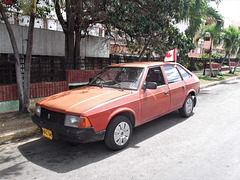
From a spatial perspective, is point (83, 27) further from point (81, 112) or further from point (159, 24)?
point (81, 112)

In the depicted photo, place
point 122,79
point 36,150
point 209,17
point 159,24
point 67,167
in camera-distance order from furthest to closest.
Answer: point 209,17 → point 159,24 → point 122,79 → point 36,150 → point 67,167

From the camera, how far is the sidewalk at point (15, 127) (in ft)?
14.5

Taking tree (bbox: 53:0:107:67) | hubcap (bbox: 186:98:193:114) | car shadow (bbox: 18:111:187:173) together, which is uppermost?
tree (bbox: 53:0:107:67)

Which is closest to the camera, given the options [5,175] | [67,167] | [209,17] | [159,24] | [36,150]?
[5,175]

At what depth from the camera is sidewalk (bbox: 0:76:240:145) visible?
4423 millimetres

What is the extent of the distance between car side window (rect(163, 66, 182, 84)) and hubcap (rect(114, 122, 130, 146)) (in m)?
1.89

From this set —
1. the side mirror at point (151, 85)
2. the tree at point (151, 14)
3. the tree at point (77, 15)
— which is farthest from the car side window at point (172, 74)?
the tree at point (77, 15)

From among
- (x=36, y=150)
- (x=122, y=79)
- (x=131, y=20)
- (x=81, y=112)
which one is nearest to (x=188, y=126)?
(x=122, y=79)

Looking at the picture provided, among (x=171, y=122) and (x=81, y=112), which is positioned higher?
(x=81, y=112)

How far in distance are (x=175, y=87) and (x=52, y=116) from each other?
306cm

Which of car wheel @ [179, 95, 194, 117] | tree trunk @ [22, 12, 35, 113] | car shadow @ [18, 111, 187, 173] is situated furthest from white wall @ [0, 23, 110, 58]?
car wheel @ [179, 95, 194, 117]

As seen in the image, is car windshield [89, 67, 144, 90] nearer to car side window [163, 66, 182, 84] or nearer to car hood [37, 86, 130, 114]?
car hood [37, 86, 130, 114]

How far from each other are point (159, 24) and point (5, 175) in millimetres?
6729

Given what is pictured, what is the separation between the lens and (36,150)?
3.88 meters
